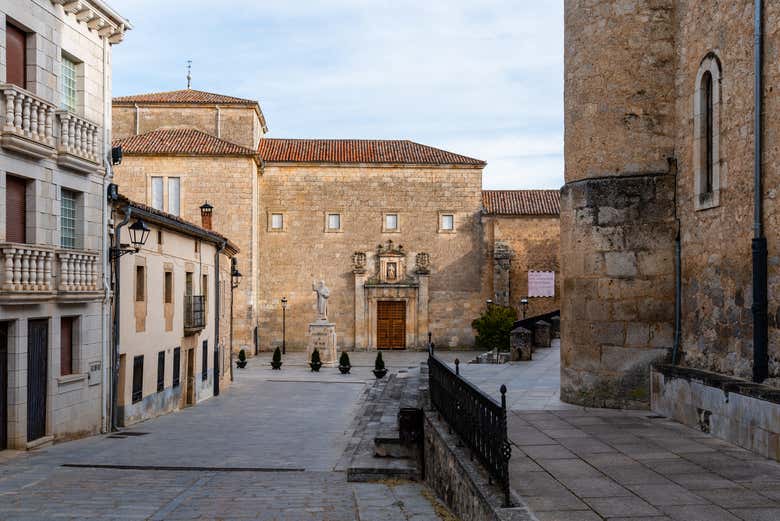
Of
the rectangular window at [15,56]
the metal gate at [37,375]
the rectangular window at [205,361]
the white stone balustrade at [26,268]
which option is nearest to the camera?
the white stone balustrade at [26,268]

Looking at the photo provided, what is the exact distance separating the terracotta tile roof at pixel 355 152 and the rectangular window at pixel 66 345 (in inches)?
1105

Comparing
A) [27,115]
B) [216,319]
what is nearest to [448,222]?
[216,319]

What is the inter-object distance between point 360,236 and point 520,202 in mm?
9584

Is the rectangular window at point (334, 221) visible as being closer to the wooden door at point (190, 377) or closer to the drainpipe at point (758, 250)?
the wooden door at point (190, 377)

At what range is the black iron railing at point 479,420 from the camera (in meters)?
5.55

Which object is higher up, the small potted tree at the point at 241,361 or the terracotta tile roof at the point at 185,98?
the terracotta tile roof at the point at 185,98

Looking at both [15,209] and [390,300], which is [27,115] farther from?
[390,300]

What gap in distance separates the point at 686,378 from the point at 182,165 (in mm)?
33299

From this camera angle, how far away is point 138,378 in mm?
17781

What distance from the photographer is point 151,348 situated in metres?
18.7

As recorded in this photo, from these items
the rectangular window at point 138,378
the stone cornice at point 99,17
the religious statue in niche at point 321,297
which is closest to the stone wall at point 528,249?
the religious statue in niche at point 321,297

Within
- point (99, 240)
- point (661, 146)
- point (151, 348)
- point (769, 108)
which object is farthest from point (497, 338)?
point (769, 108)

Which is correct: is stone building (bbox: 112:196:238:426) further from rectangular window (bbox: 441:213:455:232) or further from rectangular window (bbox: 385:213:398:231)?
rectangular window (bbox: 441:213:455:232)

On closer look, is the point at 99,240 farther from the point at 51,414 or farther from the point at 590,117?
the point at 590,117
